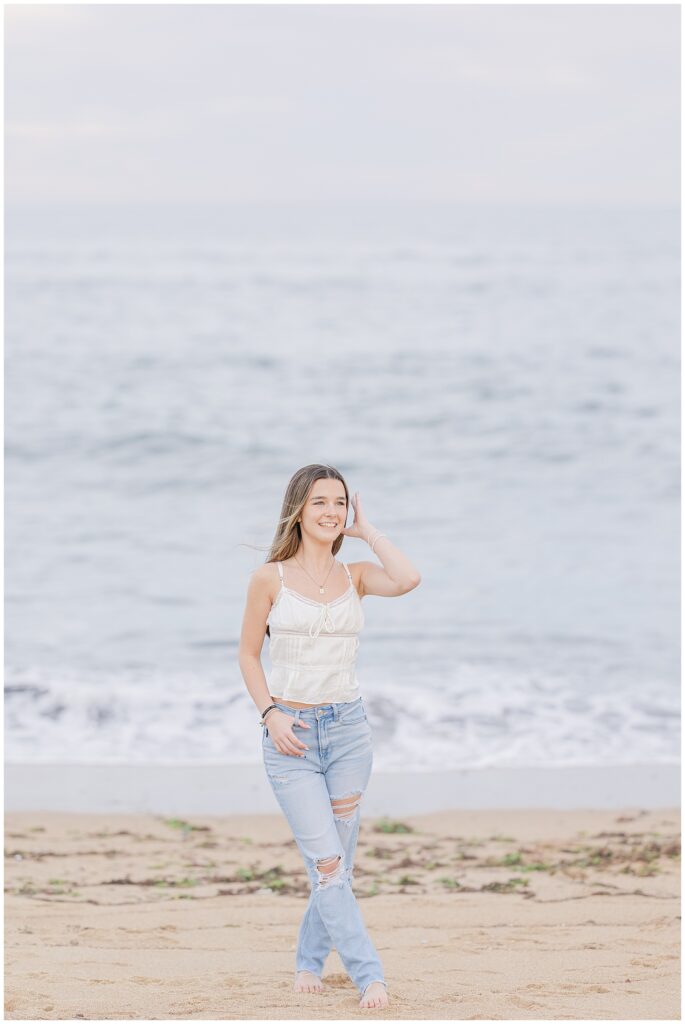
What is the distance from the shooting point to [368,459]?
19.6m

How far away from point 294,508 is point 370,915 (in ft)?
6.93

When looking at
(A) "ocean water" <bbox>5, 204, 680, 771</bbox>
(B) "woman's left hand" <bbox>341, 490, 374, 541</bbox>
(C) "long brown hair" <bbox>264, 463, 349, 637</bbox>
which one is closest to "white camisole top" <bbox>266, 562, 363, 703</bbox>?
(C) "long brown hair" <bbox>264, 463, 349, 637</bbox>

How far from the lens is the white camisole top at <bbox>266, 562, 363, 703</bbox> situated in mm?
3783

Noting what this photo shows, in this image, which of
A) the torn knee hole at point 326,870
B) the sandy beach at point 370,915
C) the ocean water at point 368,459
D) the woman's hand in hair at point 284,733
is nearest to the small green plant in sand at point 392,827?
the sandy beach at point 370,915

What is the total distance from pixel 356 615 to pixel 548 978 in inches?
58.5

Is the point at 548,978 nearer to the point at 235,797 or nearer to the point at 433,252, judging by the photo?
the point at 235,797

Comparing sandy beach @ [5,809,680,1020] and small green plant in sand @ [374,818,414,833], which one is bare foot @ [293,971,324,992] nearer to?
sandy beach @ [5,809,680,1020]

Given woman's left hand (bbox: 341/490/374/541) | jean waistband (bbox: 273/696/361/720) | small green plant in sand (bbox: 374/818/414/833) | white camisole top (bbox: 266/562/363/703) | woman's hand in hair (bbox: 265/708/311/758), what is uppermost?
woman's left hand (bbox: 341/490/374/541)

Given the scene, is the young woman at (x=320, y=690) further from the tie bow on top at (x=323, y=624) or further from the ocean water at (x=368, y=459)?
the ocean water at (x=368, y=459)

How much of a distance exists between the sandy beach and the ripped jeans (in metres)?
0.22

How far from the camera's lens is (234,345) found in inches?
1037

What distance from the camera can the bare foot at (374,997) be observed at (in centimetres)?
375

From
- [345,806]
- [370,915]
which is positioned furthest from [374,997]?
[370,915]

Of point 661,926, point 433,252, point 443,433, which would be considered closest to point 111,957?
point 661,926
